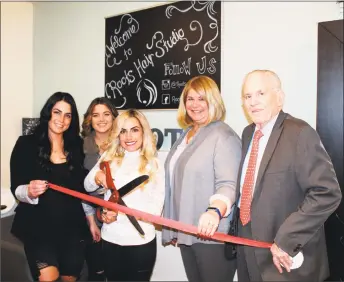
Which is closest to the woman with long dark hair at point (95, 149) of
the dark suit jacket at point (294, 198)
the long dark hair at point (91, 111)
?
the long dark hair at point (91, 111)

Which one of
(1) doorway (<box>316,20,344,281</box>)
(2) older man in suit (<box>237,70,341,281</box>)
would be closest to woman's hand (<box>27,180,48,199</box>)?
(2) older man in suit (<box>237,70,341,281</box>)

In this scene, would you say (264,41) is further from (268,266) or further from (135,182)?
(268,266)

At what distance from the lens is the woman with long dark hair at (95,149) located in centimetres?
254

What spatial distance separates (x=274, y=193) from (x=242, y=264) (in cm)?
54

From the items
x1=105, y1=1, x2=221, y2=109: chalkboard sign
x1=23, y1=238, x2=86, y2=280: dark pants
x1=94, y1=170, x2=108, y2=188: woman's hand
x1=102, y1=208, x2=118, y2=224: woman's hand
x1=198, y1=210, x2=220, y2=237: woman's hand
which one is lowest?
x1=23, y1=238, x2=86, y2=280: dark pants

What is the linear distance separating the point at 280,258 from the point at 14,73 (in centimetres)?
390

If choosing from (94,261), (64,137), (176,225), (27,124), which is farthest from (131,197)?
(27,124)

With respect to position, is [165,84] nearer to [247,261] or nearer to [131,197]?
[131,197]

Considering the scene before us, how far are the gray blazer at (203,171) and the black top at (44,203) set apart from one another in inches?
31.6

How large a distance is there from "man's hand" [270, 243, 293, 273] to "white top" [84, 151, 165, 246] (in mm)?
829

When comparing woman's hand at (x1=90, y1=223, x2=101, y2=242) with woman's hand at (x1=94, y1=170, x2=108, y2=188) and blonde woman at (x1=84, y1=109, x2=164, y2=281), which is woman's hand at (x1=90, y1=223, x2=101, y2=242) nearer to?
blonde woman at (x1=84, y1=109, x2=164, y2=281)

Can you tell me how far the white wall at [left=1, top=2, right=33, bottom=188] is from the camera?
4043 mm

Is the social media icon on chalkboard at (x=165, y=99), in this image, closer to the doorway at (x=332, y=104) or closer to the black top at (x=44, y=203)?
the black top at (x=44, y=203)

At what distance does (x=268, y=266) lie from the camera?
1599mm
